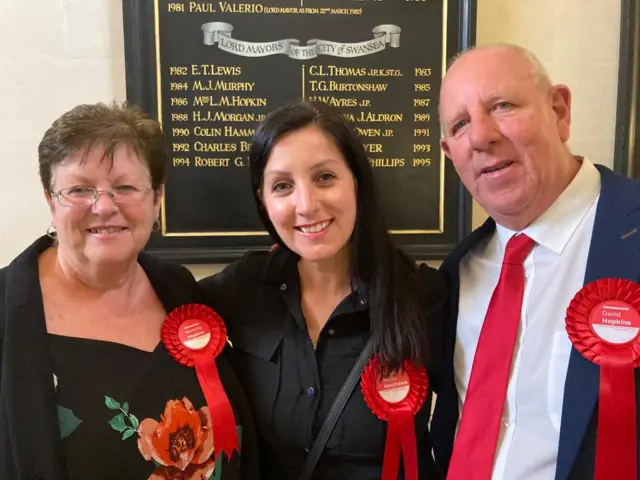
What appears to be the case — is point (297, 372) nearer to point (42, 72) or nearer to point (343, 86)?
point (343, 86)

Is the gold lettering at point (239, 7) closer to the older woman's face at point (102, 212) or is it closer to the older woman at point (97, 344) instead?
the older woman at point (97, 344)

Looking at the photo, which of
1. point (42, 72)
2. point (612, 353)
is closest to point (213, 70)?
point (42, 72)

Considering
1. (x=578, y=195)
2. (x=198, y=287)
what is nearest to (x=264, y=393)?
(x=198, y=287)

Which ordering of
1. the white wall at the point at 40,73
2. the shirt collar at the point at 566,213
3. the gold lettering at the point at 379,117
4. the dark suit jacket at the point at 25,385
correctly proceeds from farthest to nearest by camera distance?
the gold lettering at the point at 379,117
the white wall at the point at 40,73
the shirt collar at the point at 566,213
the dark suit jacket at the point at 25,385

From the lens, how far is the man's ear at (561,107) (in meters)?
1.35

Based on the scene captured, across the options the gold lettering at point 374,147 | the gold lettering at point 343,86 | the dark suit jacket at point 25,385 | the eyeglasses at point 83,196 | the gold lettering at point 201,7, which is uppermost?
the gold lettering at point 201,7

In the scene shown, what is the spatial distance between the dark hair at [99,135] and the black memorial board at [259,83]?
516mm

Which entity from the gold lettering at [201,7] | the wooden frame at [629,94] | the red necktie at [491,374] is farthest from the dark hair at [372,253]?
the wooden frame at [629,94]


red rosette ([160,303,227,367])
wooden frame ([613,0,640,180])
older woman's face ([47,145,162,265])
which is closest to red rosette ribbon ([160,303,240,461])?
red rosette ([160,303,227,367])

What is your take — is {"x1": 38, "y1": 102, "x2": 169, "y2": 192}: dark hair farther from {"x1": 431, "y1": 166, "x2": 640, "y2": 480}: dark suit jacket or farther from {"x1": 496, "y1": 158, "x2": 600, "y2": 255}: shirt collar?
{"x1": 431, "y1": 166, "x2": 640, "y2": 480}: dark suit jacket

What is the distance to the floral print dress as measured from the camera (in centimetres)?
113

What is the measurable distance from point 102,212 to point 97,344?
291 mm

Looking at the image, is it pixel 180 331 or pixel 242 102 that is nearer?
pixel 180 331

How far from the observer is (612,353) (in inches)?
45.2
